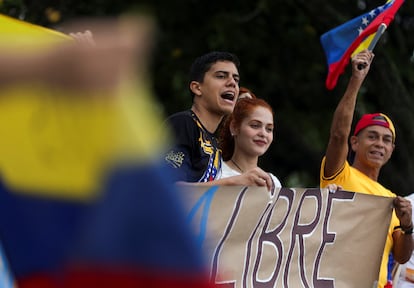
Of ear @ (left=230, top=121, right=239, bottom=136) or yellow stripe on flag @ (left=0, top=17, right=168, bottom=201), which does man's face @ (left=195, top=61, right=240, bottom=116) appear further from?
yellow stripe on flag @ (left=0, top=17, right=168, bottom=201)

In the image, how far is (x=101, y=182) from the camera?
1.37 metres

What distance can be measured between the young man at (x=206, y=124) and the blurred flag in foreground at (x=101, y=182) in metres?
2.56

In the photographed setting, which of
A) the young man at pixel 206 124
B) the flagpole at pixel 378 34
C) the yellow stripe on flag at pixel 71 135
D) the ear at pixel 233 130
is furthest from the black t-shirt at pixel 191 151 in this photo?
the yellow stripe on flag at pixel 71 135

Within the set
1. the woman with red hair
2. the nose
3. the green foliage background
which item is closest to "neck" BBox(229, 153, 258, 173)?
the woman with red hair

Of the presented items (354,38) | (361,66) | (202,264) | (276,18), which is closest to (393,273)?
(361,66)

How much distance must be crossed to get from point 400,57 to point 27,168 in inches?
356

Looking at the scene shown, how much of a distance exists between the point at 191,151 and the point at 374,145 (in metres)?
1.42

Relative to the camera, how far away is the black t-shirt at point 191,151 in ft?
13.6

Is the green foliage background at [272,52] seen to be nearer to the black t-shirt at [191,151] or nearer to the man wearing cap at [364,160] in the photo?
the man wearing cap at [364,160]

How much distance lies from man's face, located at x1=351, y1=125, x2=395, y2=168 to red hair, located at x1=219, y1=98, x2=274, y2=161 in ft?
2.64

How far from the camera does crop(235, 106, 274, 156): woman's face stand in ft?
15.0

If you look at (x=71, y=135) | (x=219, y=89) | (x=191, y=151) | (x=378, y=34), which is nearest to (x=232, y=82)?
(x=219, y=89)

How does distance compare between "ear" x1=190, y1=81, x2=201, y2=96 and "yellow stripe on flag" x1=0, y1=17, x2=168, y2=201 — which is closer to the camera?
"yellow stripe on flag" x1=0, y1=17, x2=168, y2=201

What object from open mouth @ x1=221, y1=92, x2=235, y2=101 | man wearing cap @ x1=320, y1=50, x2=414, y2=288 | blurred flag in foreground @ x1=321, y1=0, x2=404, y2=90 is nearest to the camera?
open mouth @ x1=221, y1=92, x2=235, y2=101
